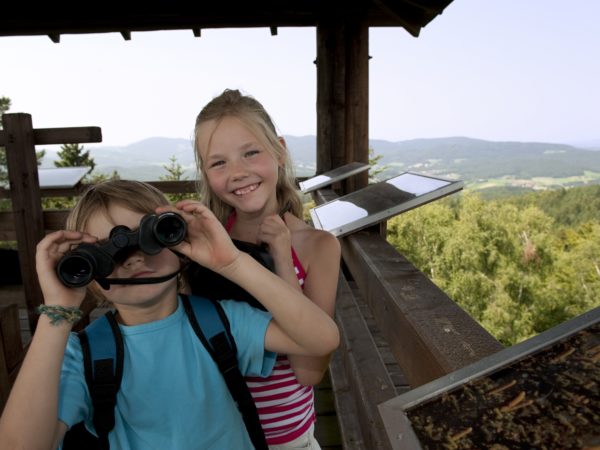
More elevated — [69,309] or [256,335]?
[69,309]

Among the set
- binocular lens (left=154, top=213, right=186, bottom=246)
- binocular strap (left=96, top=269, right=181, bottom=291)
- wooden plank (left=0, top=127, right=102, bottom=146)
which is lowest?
binocular strap (left=96, top=269, right=181, bottom=291)

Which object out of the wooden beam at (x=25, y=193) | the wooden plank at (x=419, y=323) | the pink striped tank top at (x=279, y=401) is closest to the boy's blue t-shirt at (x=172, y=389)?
the pink striped tank top at (x=279, y=401)

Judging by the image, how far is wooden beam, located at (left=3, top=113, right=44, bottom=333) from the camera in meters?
3.07

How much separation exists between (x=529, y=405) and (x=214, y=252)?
774 millimetres

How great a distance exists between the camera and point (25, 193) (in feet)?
10.3

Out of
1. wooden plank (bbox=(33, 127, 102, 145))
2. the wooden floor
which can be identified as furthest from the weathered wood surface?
wooden plank (bbox=(33, 127, 102, 145))

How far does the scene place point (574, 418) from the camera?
0.59 m

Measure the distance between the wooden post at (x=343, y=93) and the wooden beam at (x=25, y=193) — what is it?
304 centimetres

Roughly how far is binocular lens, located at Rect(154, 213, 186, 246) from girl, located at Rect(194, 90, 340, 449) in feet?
1.24

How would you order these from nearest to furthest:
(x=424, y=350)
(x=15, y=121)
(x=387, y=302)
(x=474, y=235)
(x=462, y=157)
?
(x=424, y=350)
(x=387, y=302)
(x=15, y=121)
(x=474, y=235)
(x=462, y=157)

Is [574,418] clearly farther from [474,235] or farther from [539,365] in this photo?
[474,235]

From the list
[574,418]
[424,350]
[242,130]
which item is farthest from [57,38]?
[574,418]

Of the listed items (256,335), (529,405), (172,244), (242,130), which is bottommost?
(256,335)

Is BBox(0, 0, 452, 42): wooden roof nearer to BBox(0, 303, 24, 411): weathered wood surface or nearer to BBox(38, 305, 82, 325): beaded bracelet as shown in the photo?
BBox(0, 303, 24, 411): weathered wood surface
